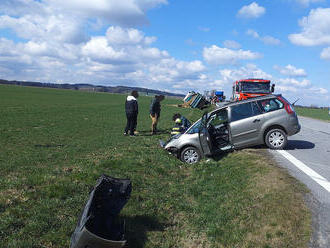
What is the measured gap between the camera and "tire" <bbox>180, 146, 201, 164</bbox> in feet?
32.1

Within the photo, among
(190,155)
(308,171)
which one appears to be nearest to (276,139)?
(308,171)

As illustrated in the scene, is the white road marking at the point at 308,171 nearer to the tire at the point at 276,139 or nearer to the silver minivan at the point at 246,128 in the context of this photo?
the tire at the point at 276,139

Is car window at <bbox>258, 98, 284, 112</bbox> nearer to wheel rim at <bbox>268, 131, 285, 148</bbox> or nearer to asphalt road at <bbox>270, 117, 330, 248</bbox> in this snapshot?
wheel rim at <bbox>268, 131, 285, 148</bbox>

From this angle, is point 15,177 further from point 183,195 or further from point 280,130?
point 280,130

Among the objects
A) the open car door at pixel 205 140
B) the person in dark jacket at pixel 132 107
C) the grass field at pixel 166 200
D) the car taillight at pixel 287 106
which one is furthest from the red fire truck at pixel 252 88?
→ the open car door at pixel 205 140

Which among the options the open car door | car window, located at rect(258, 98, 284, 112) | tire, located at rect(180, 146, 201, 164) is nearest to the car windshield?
car window, located at rect(258, 98, 284, 112)

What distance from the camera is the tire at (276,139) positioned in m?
9.81

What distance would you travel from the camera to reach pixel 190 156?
9.84 metres

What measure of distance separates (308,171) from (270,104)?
10.2 feet

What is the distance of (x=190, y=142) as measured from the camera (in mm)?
9695

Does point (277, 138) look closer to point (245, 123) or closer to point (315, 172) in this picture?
point (245, 123)

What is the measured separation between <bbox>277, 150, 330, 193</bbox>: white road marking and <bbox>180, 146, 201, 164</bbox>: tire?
2546 millimetres

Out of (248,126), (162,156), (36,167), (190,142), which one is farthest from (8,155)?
(248,126)

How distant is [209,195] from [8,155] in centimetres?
640
